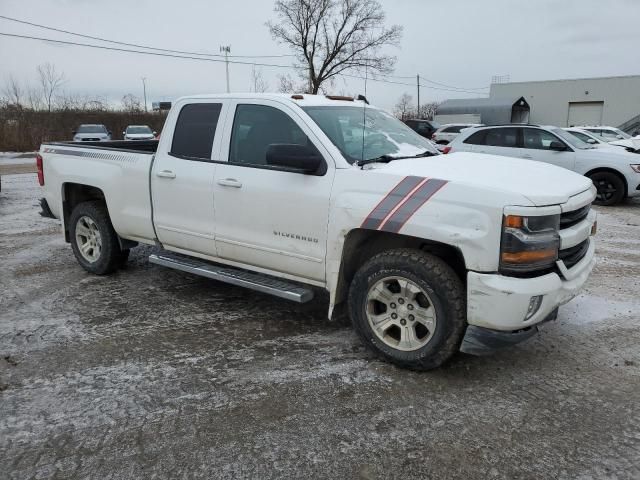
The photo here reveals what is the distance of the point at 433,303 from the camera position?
11.2ft

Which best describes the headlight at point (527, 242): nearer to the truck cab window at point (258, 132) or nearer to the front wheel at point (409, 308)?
the front wheel at point (409, 308)

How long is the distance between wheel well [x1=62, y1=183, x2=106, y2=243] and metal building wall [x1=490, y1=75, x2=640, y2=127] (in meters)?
55.9

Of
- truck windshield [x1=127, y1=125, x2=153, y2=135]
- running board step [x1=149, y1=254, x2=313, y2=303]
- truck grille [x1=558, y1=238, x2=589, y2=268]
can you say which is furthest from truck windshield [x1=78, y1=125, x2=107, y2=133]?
truck grille [x1=558, y1=238, x2=589, y2=268]

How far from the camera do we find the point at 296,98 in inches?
172

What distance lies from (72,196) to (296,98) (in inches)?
126

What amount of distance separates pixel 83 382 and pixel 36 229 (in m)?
5.84

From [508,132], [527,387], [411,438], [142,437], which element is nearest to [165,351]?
[142,437]

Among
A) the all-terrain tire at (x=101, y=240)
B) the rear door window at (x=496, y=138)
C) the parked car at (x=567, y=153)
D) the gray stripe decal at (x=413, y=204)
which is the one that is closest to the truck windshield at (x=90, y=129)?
the parked car at (x=567, y=153)

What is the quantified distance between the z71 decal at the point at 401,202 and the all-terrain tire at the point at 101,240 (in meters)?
3.30

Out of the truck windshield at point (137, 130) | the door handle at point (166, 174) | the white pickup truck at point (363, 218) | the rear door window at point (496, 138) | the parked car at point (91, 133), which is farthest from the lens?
the truck windshield at point (137, 130)

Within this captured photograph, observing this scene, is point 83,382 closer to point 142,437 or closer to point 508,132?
point 142,437

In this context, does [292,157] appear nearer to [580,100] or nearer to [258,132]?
[258,132]

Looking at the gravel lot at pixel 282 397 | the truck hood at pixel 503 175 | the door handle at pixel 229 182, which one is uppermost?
the truck hood at pixel 503 175

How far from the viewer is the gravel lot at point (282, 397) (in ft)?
8.97
